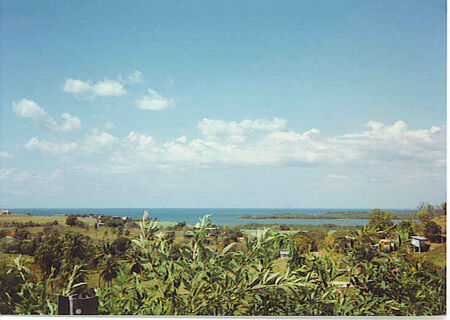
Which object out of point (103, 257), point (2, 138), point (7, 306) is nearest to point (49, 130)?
point (2, 138)

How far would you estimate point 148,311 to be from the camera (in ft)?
6.80

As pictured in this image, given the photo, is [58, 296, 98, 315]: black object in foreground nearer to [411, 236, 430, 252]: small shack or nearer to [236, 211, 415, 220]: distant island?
[236, 211, 415, 220]: distant island

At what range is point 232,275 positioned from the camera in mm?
2059

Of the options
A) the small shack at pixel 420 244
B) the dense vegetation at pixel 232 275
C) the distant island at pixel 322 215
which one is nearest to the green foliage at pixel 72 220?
the dense vegetation at pixel 232 275

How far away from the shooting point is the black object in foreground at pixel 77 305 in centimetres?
207

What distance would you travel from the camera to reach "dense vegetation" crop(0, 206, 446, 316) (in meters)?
2.03

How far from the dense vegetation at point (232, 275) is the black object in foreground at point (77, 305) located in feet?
0.14

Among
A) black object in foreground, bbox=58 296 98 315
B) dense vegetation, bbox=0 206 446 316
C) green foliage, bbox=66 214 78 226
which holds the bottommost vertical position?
black object in foreground, bbox=58 296 98 315

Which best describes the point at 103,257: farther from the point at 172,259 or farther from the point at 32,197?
the point at 32,197

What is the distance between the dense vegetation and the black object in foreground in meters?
0.04

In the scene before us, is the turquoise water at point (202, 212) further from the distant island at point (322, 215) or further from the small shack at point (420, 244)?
the small shack at point (420, 244)

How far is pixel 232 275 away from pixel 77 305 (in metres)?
0.84

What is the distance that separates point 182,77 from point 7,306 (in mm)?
1624

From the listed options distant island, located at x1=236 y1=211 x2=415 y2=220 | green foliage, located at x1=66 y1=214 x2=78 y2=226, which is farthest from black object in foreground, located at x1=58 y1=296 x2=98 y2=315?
distant island, located at x1=236 y1=211 x2=415 y2=220
